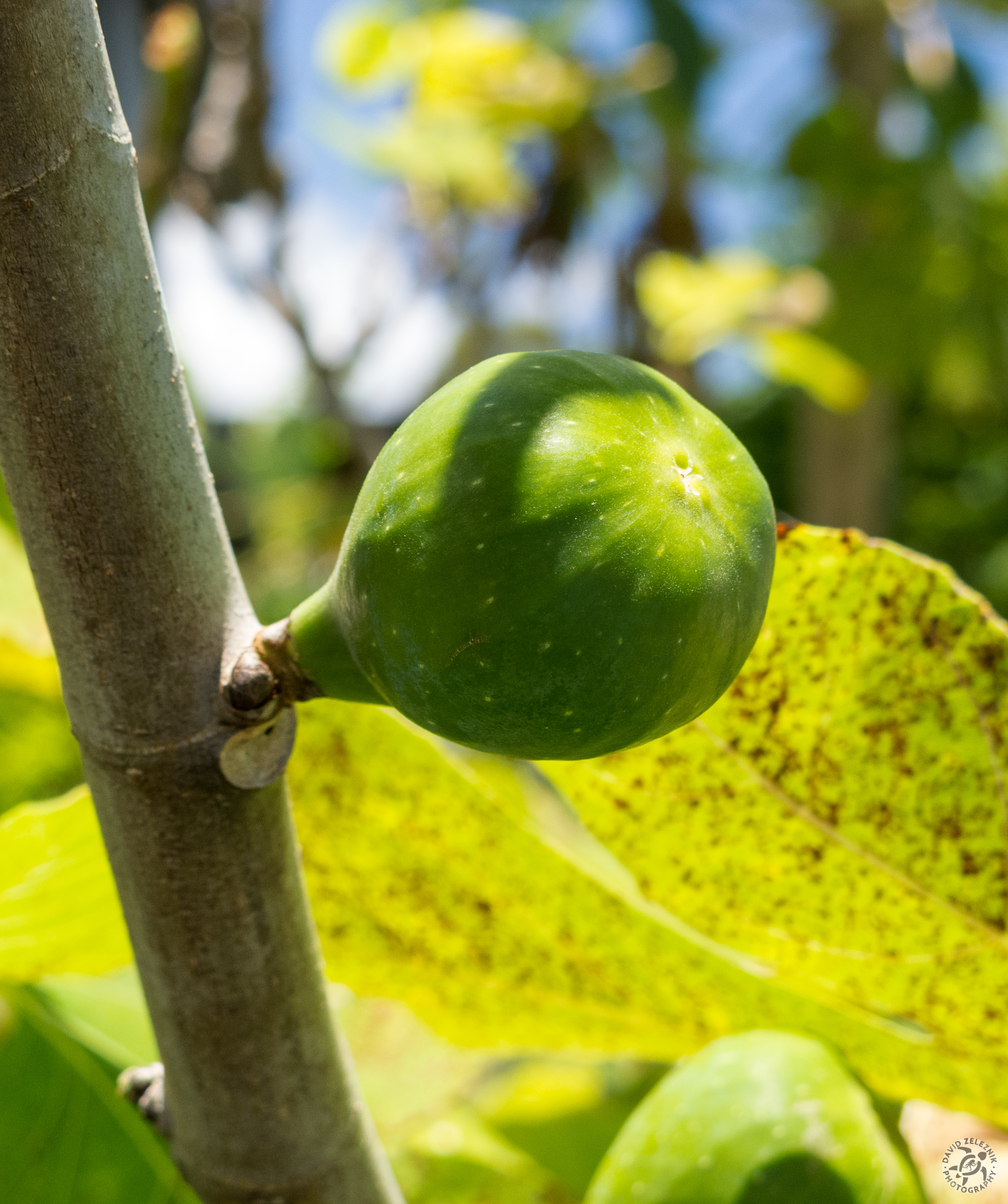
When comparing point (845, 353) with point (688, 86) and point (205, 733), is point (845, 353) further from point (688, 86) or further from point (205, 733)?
point (205, 733)

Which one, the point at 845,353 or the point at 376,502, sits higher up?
the point at 376,502

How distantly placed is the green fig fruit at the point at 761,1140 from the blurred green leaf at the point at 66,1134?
Answer: 34 cm

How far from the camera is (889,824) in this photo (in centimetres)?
54

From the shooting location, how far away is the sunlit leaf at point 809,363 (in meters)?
3.21

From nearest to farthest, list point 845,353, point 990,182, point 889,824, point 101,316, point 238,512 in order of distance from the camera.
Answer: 1. point 101,316
2. point 889,824
3. point 845,353
4. point 990,182
5. point 238,512

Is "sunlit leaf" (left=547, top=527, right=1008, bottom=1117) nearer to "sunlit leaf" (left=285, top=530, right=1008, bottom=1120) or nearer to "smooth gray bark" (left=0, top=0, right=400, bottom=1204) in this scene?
"sunlit leaf" (left=285, top=530, right=1008, bottom=1120)

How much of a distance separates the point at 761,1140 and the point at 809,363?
3.07 m

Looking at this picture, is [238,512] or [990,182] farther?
[238,512]

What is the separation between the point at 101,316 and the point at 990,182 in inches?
194

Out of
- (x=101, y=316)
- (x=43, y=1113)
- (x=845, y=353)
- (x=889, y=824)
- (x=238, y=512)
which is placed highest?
(x=101, y=316)

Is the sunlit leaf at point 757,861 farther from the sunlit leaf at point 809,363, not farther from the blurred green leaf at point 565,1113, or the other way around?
the sunlit leaf at point 809,363

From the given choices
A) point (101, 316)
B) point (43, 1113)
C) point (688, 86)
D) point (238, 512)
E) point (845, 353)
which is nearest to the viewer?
point (101, 316)

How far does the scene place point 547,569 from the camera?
361 mm

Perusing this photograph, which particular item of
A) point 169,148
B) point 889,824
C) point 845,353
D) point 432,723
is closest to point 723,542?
point 432,723
